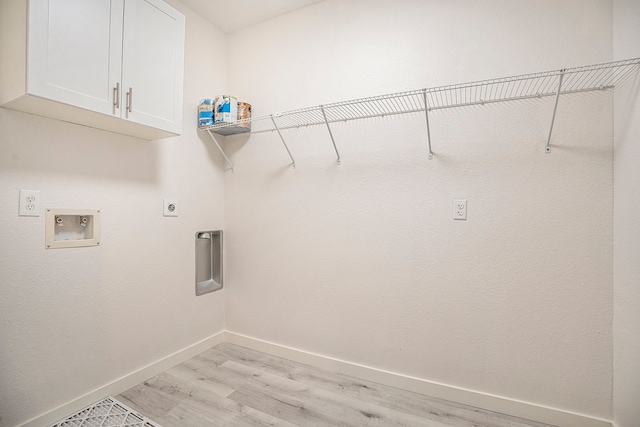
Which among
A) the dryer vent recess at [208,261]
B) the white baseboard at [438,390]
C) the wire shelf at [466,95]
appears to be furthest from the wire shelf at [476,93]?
the white baseboard at [438,390]

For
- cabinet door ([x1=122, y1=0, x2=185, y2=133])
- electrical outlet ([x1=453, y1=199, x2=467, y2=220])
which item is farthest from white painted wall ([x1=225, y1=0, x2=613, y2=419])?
cabinet door ([x1=122, y1=0, x2=185, y2=133])

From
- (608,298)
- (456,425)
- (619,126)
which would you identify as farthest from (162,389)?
(619,126)

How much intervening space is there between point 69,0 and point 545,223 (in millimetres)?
2421

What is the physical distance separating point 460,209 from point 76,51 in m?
2.01

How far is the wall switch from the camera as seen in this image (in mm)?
2088

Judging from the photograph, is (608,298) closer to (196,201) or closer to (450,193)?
(450,193)

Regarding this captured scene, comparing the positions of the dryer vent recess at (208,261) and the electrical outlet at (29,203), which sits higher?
Answer: the electrical outlet at (29,203)

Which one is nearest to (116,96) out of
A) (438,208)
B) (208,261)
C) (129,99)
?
(129,99)

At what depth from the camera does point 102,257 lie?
5.71 feet

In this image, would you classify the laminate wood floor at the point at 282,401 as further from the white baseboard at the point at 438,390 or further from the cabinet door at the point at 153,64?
the cabinet door at the point at 153,64

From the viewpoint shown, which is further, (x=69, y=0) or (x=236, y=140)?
(x=236, y=140)

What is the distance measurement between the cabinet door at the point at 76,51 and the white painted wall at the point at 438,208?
1031 millimetres

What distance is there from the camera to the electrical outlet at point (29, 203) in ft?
4.73

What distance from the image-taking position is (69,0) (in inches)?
53.1
